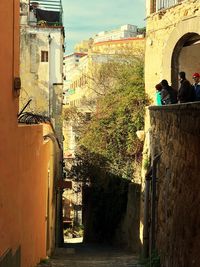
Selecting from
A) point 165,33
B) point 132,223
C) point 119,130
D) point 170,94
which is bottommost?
point 132,223

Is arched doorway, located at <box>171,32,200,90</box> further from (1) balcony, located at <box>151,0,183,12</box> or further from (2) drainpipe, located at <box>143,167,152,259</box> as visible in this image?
(2) drainpipe, located at <box>143,167,152,259</box>

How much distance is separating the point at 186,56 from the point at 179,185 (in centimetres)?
926

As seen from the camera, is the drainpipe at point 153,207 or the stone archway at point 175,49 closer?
the drainpipe at point 153,207

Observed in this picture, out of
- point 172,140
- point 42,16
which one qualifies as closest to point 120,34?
point 42,16

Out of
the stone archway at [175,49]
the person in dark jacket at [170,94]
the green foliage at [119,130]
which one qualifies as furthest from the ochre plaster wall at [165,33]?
the person in dark jacket at [170,94]

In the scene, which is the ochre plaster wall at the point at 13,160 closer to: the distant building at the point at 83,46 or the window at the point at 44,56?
the window at the point at 44,56

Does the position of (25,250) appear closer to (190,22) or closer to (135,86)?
(190,22)

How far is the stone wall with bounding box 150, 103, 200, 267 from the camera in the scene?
7.26 metres

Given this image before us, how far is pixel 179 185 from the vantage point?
863cm

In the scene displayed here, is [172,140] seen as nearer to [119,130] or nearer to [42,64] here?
[119,130]

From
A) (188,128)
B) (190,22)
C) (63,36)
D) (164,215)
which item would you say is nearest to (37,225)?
(164,215)

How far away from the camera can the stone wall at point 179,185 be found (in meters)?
7.26

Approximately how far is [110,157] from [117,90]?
12.1 ft

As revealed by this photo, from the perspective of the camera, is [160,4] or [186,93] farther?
[160,4]
